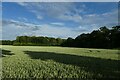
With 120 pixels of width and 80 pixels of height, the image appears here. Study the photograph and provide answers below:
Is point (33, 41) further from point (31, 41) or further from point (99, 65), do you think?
point (99, 65)

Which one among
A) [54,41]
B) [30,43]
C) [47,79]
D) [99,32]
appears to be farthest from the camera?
[54,41]

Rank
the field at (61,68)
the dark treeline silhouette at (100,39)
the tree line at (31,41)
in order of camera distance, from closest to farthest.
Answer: the field at (61,68), the dark treeline silhouette at (100,39), the tree line at (31,41)

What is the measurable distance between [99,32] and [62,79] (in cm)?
9110

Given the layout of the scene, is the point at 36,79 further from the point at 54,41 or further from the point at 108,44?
the point at 54,41

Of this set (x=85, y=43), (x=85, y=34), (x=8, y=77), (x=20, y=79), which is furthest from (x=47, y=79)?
(x=85, y=34)

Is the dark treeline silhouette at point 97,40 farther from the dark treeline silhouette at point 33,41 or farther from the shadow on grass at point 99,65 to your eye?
the shadow on grass at point 99,65

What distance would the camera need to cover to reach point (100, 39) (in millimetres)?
94312

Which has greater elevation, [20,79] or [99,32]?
[99,32]

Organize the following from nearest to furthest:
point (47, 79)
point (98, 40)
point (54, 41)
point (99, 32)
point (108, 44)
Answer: point (47, 79)
point (108, 44)
point (98, 40)
point (99, 32)
point (54, 41)

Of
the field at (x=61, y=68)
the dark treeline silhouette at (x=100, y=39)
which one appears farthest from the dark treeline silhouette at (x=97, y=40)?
the field at (x=61, y=68)

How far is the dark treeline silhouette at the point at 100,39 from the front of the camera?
8721 cm

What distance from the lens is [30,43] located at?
4717 inches

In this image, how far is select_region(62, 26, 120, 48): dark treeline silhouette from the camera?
87.2m

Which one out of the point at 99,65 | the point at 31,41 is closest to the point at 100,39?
the point at 31,41
